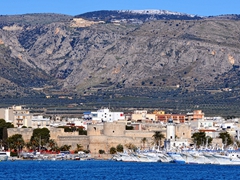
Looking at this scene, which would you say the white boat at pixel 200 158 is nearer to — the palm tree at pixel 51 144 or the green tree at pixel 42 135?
the palm tree at pixel 51 144

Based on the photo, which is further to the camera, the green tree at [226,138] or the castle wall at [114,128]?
the green tree at [226,138]

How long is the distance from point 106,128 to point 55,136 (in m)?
8.25

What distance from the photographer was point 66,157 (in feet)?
527

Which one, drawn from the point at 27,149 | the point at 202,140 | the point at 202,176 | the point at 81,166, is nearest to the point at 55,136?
the point at 27,149

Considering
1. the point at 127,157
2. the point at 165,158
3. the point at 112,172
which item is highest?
the point at 127,157

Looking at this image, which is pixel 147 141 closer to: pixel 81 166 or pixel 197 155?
pixel 197 155

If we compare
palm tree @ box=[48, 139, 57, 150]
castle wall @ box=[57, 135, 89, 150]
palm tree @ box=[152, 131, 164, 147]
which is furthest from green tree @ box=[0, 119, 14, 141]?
palm tree @ box=[152, 131, 164, 147]

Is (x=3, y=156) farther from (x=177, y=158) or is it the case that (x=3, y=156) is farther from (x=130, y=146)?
(x=177, y=158)

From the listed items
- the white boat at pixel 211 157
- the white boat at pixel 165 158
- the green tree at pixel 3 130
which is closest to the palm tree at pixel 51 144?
the green tree at pixel 3 130

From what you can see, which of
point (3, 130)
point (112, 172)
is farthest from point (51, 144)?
point (112, 172)

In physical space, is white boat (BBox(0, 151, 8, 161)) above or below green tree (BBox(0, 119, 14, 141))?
below

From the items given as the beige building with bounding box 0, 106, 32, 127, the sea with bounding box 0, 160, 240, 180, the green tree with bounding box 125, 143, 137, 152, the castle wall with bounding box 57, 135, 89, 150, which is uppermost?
the beige building with bounding box 0, 106, 32, 127

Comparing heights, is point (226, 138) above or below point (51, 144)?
above

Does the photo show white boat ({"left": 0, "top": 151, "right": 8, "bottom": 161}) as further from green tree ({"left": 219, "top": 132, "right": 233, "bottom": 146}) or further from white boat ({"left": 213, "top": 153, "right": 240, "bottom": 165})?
green tree ({"left": 219, "top": 132, "right": 233, "bottom": 146})
